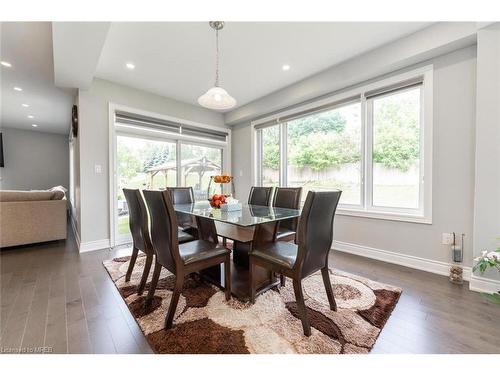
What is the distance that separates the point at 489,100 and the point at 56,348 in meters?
3.73

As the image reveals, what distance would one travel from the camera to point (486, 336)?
1.37 meters

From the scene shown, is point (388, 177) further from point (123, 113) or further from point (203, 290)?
point (123, 113)

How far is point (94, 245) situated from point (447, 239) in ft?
14.9

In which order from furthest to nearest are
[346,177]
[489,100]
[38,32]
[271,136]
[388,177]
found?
[271,136] → [346,177] → [388,177] → [38,32] → [489,100]

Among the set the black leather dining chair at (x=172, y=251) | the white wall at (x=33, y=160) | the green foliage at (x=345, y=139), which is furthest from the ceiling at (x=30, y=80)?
the green foliage at (x=345, y=139)

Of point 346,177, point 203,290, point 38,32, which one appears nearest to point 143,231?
point 203,290

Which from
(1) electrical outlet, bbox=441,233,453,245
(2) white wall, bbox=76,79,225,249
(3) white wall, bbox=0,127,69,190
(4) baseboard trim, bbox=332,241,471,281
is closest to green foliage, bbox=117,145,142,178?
(2) white wall, bbox=76,79,225,249

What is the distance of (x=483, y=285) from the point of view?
1.94m

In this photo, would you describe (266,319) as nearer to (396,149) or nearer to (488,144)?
(488,144)

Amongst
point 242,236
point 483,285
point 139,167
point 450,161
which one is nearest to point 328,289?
point 242,236

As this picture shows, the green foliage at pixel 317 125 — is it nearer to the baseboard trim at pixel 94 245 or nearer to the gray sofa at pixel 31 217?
the baseboard trim at pixel 94 245

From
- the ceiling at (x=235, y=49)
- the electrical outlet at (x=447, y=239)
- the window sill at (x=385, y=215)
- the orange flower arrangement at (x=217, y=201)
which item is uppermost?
the ceiling at (x=235, y=49)

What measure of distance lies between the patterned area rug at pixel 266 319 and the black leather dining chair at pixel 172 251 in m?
0.13

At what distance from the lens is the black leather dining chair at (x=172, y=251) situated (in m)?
1.45
